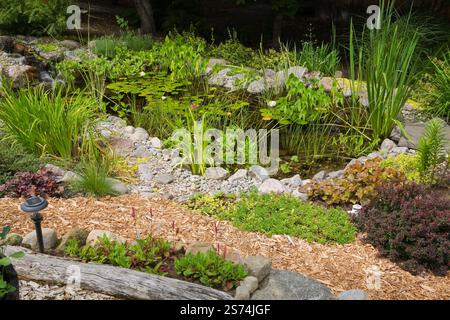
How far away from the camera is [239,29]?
10.4 m

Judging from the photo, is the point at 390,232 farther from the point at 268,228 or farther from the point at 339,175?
the point at 339,175

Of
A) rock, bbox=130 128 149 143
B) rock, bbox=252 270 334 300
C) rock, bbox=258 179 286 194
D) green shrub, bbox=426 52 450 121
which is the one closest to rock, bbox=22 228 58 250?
rock, bbox=252 270 334 300

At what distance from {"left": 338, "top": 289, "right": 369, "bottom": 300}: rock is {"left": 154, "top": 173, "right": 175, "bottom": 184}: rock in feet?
7.50

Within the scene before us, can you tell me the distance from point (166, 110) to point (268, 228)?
8.53 feet

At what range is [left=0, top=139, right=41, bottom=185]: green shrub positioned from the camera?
15.3 feet

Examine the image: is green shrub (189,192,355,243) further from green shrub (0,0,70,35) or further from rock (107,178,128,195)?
green shrub (0,0,70,35)

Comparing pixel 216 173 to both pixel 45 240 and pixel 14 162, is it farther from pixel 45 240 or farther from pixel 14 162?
pixel 45 240

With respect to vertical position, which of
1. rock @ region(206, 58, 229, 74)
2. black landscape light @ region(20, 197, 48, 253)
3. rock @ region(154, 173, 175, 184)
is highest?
black landscape light @ region(20, 197, 48, 253)

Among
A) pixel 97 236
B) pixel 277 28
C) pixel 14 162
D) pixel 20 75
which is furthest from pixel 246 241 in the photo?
pixel 277 28

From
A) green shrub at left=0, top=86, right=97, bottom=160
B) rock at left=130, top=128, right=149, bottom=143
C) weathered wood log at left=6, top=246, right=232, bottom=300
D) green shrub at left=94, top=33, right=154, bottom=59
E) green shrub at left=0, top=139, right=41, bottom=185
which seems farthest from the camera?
green shrub at left=94, top=33, right=154, bottom=59

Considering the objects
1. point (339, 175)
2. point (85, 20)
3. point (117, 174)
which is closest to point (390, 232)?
point (339, 175)

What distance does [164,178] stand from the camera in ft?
16.7

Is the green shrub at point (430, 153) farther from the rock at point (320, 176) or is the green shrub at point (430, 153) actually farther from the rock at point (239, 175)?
the rock at point (239, 175)

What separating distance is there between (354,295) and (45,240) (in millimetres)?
1928
